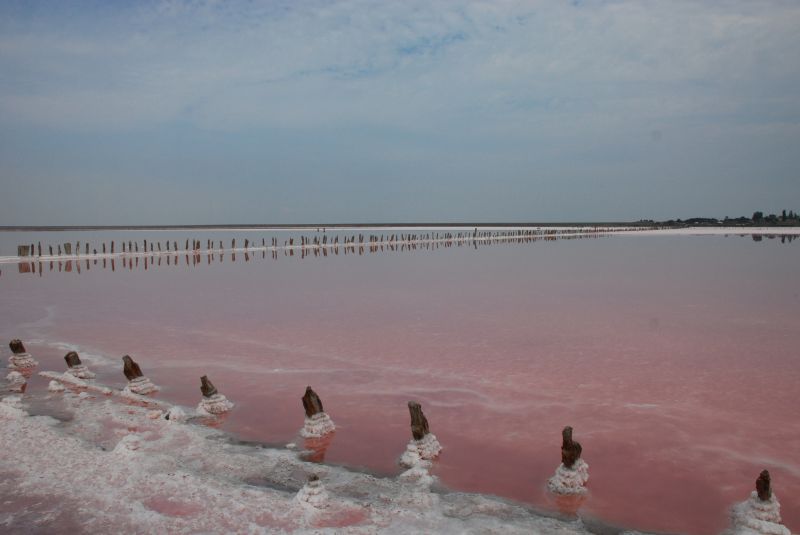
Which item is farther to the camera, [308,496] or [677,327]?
[677,327]

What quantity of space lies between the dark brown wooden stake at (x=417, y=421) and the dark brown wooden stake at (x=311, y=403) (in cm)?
113

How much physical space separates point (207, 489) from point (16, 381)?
5105 mm

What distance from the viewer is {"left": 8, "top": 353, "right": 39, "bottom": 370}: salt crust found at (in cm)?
917

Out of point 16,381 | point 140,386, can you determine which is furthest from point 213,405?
point 16,381

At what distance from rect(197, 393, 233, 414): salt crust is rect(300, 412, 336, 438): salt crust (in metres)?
1.27

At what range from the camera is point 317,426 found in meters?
6.32

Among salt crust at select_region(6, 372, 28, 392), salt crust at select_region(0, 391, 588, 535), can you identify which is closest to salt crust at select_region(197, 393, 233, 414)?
salt crust at select_region(0, 391, 588, 535)

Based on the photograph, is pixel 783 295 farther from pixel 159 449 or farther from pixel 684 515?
pixel 159 449

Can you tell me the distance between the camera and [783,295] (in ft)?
53.4

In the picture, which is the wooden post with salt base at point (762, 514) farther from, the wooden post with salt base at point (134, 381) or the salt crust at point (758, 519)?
the wooden post with salt base at point (134, 381)

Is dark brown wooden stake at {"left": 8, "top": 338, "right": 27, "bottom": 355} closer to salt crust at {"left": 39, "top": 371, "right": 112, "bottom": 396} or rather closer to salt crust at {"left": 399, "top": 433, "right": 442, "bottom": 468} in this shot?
salt crust at {"left": 39, "top": 371, "right": 112, "bottom": 396}

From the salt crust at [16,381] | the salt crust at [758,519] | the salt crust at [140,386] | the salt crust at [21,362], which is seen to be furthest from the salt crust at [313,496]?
the salt crust at [21,362]

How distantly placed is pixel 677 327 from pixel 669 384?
4332 mm

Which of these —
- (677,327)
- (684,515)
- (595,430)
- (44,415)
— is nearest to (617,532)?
(684,515)
